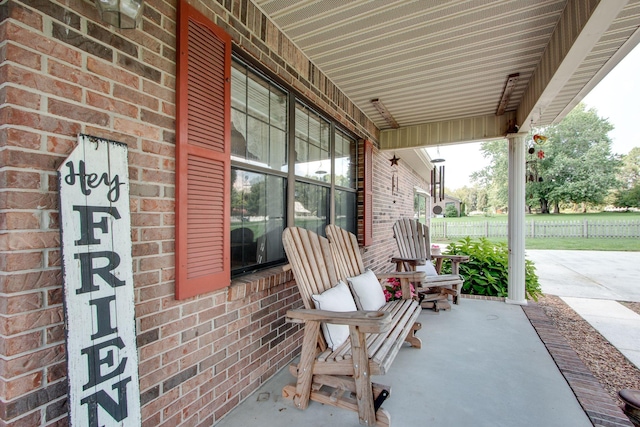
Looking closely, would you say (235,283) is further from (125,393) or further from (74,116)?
(74,116)

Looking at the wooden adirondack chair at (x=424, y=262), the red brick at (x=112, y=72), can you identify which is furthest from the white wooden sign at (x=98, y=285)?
the wooden adirondack chair at (x=424, y=262)

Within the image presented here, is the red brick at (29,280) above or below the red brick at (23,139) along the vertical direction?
below

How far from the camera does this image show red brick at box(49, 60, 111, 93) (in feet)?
3.51

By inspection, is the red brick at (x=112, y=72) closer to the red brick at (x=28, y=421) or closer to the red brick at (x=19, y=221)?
the red brick at (x=19, y=221)

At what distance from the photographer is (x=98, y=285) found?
3.58ft

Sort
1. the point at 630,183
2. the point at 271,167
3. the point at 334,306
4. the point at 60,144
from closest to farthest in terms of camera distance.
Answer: the point at 60,144 < the point at 334,306 < the point at 271,167 < the point at 630,183

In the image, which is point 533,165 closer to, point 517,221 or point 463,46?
point 517,221

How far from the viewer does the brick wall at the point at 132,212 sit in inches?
38.3

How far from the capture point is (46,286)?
1040 millimetres

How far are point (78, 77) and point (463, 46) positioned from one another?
2.69 metres

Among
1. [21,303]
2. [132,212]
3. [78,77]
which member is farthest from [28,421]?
[78,77]

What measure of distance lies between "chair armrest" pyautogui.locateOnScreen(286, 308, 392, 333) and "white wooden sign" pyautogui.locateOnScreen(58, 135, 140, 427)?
84 centimetres

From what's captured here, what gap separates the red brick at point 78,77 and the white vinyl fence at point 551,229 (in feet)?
48.5

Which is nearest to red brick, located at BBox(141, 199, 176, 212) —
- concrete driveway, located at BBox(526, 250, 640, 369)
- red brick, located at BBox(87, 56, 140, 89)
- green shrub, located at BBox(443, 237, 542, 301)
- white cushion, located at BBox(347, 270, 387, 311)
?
red brick, located at BBox(87, 56, 140, 89)
